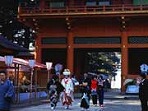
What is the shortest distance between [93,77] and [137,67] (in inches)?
760

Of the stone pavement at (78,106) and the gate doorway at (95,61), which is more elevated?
the gate doorway at (95,61)

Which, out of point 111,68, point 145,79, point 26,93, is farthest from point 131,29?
point 111,68

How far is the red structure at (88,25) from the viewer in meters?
36.4

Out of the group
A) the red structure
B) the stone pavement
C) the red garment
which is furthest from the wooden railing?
the red garment

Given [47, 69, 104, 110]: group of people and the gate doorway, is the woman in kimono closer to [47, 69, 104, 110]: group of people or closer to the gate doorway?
[47, 69, 104, 110]: group of people

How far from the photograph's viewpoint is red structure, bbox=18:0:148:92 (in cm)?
3638

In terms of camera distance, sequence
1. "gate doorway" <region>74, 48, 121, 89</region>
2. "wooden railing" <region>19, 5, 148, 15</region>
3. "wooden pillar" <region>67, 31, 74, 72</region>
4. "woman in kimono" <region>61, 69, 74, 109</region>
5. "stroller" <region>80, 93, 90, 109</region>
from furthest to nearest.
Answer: "gate doorway" <region>74, 48, 121, 89</region>, "wooden pillar" <region>67, 31, 74, 72</region>, "wooden railing" <region>19, 5, 148, 15</region>, "woman in kimono" <region>61, 69, 74, 109</region>, "stroller" <region>80, 93, 90, 109</region>

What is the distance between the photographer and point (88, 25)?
38562mm

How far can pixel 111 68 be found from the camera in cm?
7444

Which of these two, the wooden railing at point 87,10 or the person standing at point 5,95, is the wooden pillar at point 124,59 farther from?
the person standing at point 5,95

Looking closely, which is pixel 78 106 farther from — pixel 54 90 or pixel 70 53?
pixel 70 53

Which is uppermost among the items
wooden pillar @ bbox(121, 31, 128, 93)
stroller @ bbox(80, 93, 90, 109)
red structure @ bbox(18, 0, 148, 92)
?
red structure @ bbox(18, 0, 148, 92)

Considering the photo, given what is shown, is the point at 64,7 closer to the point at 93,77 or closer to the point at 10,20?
the point at 10,20

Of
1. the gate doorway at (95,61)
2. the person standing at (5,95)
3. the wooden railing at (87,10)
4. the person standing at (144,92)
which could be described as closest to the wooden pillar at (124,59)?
the wooden railing at (87,10)
